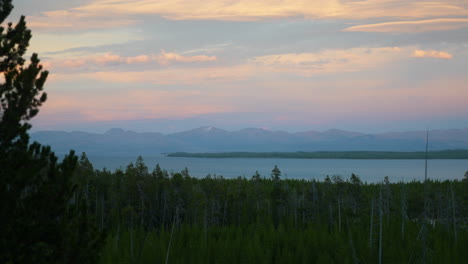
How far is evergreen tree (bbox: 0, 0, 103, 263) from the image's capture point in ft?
17.6

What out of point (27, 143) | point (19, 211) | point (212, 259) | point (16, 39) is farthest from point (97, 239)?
point (212, 259)

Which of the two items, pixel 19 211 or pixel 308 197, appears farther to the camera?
pixel 308 197

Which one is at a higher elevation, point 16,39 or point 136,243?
point 16,39

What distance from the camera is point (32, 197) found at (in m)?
5.45

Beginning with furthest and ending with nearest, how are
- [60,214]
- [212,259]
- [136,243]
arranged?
[136,243] → [212,259] → [60,214]

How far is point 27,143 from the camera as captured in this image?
5680 mm

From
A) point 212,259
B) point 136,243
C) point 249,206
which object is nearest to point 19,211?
point 212,259

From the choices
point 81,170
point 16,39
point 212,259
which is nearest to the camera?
point 16,39

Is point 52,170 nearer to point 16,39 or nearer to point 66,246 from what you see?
point 66,246

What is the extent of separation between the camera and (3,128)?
5531mm

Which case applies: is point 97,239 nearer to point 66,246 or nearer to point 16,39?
point 66,246

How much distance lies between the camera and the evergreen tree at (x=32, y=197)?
5355 millimetres

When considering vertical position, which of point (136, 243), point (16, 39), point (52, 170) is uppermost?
point (16, 39)

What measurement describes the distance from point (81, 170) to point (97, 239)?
10.4m
